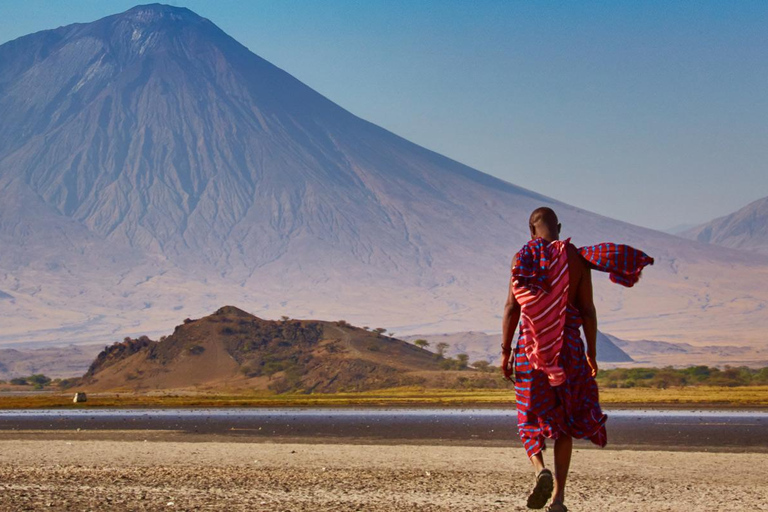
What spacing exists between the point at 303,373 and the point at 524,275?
57.7 meters

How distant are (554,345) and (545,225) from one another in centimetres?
96

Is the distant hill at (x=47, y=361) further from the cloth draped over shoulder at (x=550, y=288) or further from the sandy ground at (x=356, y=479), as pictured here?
the cloth draped over shoulder at (x=550, y=288)

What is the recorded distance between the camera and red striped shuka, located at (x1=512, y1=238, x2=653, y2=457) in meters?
8.90

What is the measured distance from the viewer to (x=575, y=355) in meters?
8.98

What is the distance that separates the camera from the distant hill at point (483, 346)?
422 feet

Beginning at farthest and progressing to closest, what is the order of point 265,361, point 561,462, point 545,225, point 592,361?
point 265,361
point 545,225
point 561,462
point 592,361

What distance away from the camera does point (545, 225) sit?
368 inches

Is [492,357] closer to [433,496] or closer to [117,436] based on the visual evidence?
[117,436]

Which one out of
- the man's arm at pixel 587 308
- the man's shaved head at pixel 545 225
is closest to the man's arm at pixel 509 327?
the man's arm at pixel 587 308

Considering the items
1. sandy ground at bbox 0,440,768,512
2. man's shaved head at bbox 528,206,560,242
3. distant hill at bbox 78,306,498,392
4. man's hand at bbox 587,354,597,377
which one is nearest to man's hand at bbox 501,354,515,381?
man's hand at bbox 587,354,597,377

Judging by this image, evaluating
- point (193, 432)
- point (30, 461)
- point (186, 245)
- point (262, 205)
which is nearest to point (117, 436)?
point (193, 432)

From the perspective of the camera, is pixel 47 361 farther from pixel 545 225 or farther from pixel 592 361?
pixel 592 361

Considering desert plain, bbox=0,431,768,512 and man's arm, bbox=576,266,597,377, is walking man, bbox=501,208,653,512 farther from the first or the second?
desert plain, bbox=0,431,768,512

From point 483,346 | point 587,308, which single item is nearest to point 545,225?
point 587,308
